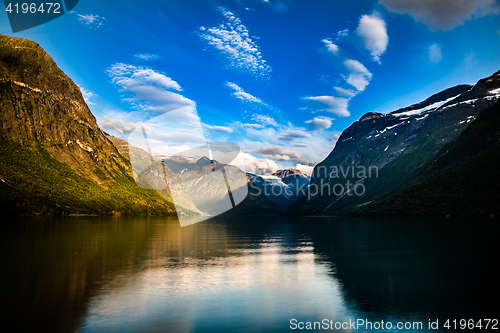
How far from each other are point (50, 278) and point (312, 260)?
35.6 meters

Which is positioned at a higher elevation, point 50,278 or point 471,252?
point 50,278

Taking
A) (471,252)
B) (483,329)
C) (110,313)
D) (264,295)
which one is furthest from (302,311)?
(471,252)

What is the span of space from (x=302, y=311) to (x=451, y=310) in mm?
11596

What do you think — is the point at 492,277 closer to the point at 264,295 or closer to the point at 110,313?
the point at 264,295

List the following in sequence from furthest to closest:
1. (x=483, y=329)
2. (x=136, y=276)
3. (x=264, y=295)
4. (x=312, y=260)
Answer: (x=312, y=260), (x=136, y=276), (x=264, y=295), (x=483, y=329)

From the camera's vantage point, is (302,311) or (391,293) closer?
(302,311)

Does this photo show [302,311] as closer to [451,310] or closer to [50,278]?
[451,310]

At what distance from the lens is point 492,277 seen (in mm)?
32312

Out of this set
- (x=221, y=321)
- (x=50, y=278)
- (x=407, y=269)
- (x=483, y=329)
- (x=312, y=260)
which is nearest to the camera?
(x=483, y=329)

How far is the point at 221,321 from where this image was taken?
20.8m

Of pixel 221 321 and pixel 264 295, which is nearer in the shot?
pixel 221 321

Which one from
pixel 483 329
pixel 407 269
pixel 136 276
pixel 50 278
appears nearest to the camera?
pixel 483 329

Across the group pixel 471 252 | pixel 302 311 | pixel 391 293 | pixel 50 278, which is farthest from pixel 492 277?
pixel 50 278

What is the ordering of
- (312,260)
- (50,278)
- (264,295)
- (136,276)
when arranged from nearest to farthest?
(264,295) < (50,278) < (136,276) < (312,260)
